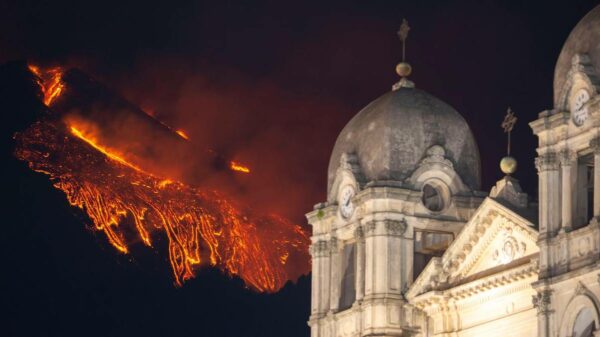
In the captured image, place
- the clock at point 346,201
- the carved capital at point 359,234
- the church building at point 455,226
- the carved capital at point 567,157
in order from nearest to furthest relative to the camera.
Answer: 1. the church building at point 455,226
2. the carved capital at point 567,157
3. the carved capital at point 359,234
4. the clock at point 346,201

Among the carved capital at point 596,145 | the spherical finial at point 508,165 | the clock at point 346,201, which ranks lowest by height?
the carved capital at point 596,145

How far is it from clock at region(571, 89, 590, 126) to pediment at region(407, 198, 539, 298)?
374cm

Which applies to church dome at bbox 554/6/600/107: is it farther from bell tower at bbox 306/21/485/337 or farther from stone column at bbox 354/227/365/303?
stone column at bbox 354/227/365/303

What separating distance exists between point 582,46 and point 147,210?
3974 cm

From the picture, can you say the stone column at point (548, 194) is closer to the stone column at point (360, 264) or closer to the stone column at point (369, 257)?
the stone column at point (369, 257)

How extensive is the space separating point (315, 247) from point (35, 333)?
28.7 meters

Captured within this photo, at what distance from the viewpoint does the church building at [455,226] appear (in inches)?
2368

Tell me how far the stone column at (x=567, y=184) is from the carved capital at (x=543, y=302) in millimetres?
1703

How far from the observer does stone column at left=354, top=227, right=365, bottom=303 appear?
6994cm

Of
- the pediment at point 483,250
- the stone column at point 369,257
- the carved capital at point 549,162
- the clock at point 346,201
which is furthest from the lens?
the clock at point 346,201

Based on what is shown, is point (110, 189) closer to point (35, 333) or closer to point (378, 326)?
point (35, 333)

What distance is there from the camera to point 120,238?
325 feet

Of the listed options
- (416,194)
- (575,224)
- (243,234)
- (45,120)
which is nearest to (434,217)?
(416,194)

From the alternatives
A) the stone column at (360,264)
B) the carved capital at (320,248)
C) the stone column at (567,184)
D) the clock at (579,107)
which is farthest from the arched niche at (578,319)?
the carved capital at (320,248)
